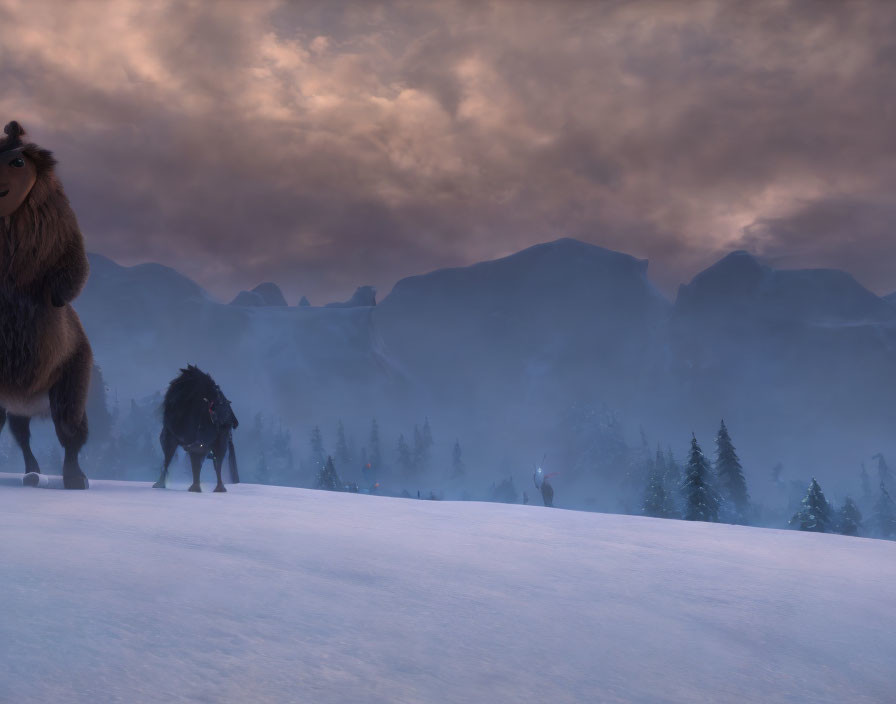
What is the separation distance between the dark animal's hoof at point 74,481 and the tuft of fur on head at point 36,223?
1.84 meters

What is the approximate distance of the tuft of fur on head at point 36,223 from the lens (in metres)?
5.16

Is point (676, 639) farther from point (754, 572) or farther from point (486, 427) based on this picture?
point (486, 427)

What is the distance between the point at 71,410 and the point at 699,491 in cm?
2847

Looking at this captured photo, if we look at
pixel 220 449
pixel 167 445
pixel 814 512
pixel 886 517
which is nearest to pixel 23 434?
pixel 167 445

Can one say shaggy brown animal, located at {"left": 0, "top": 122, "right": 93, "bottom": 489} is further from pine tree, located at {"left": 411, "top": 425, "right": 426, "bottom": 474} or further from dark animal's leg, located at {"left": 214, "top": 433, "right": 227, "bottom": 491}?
pine tree, located at {"left": 411, "top": 425, "right": 426, "bottom": 474}

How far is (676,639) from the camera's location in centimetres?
224

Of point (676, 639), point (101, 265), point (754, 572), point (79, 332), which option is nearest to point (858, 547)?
point (754, 572)

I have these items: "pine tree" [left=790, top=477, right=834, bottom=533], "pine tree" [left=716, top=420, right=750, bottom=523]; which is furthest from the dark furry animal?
"pine tree" [left=716, top=420, right=750, bottom=523]

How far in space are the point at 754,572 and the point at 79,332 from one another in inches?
243

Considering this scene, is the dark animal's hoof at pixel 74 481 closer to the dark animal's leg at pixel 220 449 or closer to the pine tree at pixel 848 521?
the dark animal's leg at pixel 220 449

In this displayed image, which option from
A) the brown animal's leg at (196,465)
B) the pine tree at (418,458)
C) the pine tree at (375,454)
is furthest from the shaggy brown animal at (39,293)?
the pine tree at (418,458)

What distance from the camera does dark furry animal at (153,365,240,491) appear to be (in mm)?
7711

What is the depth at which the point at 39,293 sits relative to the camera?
546 centimetres

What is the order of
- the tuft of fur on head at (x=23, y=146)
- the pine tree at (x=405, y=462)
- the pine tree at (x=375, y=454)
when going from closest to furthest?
the tuft of fur on head at (x=23, y=146), the pine tree at (x=375, y=454), the pine tree at (x=405, y=462)
